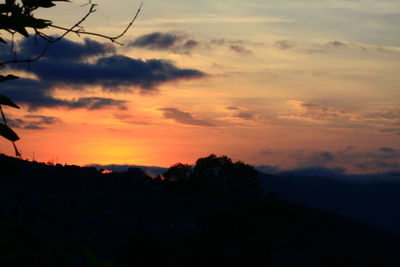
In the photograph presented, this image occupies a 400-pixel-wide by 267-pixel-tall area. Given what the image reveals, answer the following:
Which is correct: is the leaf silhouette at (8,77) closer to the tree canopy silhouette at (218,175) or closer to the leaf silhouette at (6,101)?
the leaf silhouette at (6,101)

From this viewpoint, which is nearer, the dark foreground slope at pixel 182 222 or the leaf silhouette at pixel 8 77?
the leaf silhouette at pixel 8 77

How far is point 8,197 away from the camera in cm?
5372

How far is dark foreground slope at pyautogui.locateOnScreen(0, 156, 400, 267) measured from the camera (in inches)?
1423

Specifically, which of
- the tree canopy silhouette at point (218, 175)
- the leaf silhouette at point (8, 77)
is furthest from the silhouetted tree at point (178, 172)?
the leaf silhouette at point (8, 77)

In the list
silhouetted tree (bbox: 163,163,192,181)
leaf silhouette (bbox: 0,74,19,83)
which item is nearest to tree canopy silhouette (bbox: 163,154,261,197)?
silhouetted tree (bbox: 163,163,192,181)

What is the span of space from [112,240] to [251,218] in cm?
1405

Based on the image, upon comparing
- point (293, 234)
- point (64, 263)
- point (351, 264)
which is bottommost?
point (351, 264)

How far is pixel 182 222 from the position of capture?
2253 inches

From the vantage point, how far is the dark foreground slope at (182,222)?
1423 inches

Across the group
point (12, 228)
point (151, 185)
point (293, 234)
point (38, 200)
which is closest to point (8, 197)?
point (38, 200)

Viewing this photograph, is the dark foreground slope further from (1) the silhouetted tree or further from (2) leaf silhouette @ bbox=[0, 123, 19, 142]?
(2) leaf silhouette @ bbox=[0, 123, 19, 142]

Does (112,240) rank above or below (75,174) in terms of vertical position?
below

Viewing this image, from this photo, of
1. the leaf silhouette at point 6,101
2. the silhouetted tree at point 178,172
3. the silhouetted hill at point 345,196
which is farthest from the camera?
the silhouetted hill at point 345,196

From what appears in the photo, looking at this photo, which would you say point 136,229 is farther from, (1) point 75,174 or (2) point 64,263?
(2) point 64,263
